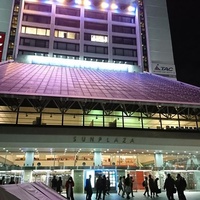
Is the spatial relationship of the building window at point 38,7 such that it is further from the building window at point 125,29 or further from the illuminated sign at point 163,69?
the illuminated sign at point 163,69

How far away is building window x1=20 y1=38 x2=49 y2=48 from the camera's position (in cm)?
4475

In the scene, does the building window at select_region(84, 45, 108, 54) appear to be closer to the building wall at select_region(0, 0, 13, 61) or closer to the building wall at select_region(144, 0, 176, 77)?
the building wall at select_region(144, 0, 176, 77)


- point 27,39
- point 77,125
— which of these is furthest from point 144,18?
point 77,125

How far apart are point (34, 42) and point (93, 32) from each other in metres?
11.4

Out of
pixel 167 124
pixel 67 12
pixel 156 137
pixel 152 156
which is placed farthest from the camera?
pixel 67 12

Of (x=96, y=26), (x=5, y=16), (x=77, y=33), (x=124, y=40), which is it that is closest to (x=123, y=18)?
Answer: (x=124, y=40)

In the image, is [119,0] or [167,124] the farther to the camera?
[119,0]

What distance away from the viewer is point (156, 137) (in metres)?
22.3

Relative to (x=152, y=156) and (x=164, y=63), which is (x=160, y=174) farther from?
(x=164, y=63)

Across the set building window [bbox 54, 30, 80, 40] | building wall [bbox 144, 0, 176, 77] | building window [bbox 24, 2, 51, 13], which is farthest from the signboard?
building window [bbox 24, 2, 51, 13]

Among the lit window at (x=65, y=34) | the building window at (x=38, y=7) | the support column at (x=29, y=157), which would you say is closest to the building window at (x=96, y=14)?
the lit window at (x=65, y=34)

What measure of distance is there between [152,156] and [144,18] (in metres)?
34.3

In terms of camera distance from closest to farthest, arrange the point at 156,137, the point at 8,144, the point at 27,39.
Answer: the point at 8,144, the point at 156,137, the point at 27,39

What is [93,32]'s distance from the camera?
161 feet
